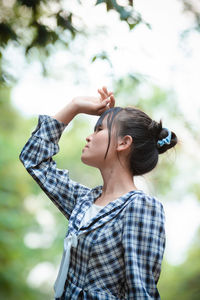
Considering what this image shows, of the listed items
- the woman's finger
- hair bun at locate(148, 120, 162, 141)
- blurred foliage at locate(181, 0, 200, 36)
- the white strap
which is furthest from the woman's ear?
blurred foliage at locate(181, 0, 200, 36)

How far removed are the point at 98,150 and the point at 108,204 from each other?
22 cm

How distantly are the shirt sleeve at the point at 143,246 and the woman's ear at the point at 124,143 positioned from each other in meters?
0.25

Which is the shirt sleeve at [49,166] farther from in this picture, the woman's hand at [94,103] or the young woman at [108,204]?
the woman's hand at [94,103]

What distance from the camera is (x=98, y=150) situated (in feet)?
5.05

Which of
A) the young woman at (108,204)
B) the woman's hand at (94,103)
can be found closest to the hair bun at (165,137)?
Answer: the young woman at (108,204)

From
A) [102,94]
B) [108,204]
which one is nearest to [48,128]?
[102,94]

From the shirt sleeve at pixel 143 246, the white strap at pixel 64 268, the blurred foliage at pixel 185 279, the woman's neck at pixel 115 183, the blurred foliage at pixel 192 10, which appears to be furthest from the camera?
the blurred foliage at pixel 185 279

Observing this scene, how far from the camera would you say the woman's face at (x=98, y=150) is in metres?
1.54

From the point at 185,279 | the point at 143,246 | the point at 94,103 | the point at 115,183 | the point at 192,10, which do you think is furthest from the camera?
the point at 185,279

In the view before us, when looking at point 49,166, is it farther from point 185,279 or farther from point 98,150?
point 185,279

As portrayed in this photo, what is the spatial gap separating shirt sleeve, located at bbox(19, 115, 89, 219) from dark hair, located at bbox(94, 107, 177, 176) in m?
0.20

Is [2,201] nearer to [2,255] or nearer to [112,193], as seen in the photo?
[2,255]

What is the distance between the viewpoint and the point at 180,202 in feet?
32.1

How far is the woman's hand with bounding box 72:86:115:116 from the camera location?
65.5 inches
